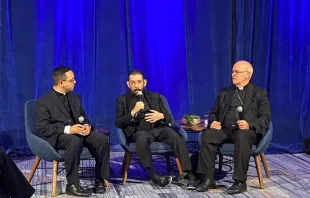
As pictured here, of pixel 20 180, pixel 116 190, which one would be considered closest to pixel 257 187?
pixel 116 190

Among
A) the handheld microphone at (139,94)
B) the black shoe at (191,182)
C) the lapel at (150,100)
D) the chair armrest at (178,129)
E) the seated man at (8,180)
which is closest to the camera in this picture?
the seated man at (8,180)

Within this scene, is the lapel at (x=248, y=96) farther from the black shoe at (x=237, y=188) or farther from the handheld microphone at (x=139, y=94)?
the handheld microphone at (x=139, y=94)

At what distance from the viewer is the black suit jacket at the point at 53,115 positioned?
5.13 meters

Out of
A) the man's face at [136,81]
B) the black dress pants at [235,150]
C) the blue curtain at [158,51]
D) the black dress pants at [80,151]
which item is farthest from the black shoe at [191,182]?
the blue curtain at [158,51]

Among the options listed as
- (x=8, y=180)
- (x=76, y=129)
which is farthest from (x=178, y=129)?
(x=8, y=180)

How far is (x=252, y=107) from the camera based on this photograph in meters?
5.55

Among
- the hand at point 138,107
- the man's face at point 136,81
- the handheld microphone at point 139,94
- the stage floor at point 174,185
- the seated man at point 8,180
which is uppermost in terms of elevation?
the man's face at point 136,81

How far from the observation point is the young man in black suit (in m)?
5.30

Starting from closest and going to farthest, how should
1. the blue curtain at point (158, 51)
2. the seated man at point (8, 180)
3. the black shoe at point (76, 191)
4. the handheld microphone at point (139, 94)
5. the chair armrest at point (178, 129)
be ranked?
the seated man at point (8, 180) → the black shoe at point (76, 191) → the handheld microphone at point (139, 94) → the chair armrest at point (178, 129) → the blue curtain at point (158, 51)

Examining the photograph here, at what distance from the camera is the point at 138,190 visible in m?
5.25

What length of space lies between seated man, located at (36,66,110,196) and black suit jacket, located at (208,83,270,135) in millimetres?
1188

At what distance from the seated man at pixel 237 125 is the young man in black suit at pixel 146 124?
206mm

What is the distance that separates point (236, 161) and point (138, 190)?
3.14ft

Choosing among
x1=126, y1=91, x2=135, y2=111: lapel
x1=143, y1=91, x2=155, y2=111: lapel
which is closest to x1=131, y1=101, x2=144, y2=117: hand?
x1=126, y1=91, x2=135, y2=111: lapel
